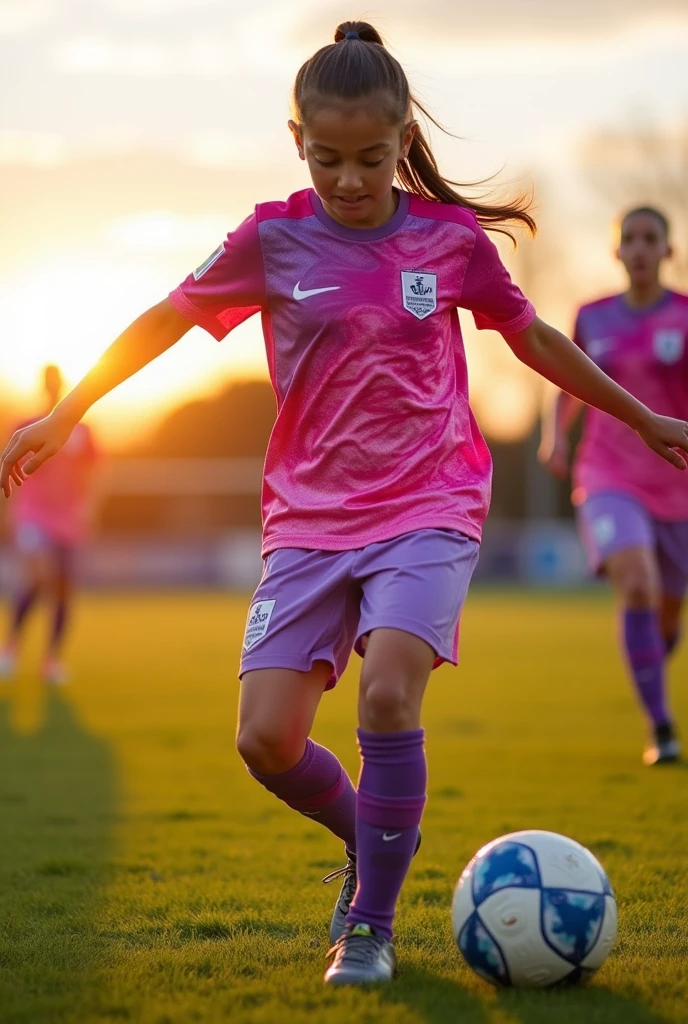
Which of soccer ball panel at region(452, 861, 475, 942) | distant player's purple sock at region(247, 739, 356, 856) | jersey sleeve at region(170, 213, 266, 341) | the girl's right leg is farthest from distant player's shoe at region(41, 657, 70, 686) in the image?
soccer ball panel at region(452, 861, 475, 942)

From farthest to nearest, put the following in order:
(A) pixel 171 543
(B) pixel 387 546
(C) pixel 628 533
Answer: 1. (A) pixel 171 543
2. (C) pixel 628 533
3. (B) pixel 387 546

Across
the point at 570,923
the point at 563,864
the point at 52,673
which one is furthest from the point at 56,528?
the point at 570,923

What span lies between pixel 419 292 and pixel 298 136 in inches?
18.5

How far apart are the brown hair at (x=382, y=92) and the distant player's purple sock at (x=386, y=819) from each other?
139 cm

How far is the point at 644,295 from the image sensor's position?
7035 millimetres

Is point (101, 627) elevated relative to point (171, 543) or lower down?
lower down

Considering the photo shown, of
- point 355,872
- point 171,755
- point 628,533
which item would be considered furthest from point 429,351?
point 171,755

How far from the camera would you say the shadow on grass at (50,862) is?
3146 millimetres

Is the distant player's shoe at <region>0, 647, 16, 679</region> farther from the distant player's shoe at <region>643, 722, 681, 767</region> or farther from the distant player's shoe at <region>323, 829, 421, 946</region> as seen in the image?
the distant player's shoe at <region>323, 829, 421, 946</region>

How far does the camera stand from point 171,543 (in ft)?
111

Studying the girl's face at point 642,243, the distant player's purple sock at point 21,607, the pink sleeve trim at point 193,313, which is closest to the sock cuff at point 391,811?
the pink sleeve trim at point 193,313

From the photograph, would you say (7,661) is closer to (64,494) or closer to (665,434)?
(64,494)

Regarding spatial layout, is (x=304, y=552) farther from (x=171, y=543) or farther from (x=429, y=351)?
(x=171, y=543)

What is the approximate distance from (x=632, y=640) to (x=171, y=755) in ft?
7.87
